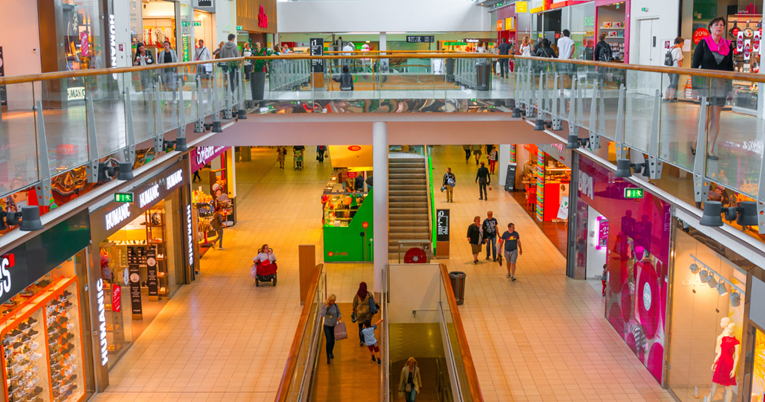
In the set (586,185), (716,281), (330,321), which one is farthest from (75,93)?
(586,185)

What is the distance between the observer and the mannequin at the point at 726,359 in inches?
294

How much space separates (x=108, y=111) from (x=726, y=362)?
6722 mm

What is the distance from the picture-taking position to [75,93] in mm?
6320

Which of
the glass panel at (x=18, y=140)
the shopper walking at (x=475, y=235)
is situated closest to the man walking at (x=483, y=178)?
the shopper walking at (x=475, y=235)

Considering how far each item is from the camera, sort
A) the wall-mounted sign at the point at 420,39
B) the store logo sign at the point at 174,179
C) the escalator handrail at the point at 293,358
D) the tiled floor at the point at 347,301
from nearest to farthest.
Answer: the escalator handrail at the point at 293,358 < the tiled floor at the point at 347,301 < the store logo sign at the point at 174,179 < the wall-mounted sign at the point at 420,39

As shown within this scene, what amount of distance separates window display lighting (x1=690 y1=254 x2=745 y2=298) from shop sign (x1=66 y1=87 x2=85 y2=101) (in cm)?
653

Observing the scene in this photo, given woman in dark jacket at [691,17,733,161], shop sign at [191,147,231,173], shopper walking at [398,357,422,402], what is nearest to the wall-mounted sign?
shop sign at [191,147,231,173]

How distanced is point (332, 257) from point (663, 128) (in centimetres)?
1096

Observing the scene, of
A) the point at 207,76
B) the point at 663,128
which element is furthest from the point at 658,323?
the point at 207,76

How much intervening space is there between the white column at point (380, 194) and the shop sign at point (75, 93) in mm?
8033

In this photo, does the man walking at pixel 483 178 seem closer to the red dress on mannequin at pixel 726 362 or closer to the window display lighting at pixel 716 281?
the window display lighting at pixel 716 281

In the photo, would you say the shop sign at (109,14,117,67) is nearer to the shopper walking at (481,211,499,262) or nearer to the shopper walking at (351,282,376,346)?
the shopper walking at (351,282,376,346)

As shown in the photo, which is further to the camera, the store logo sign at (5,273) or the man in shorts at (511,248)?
the man in shorts at (511,248)

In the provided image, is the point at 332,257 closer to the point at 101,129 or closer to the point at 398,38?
the point at 101,129
